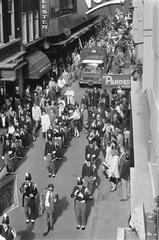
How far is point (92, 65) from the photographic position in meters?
Result: 38.8

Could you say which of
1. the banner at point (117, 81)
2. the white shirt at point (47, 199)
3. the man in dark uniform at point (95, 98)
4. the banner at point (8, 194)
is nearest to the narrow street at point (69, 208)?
the white shirt at point (47, 199)

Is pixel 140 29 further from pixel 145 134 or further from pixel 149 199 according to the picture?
pixel 149 199

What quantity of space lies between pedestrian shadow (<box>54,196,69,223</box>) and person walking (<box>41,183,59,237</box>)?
0.80 metres

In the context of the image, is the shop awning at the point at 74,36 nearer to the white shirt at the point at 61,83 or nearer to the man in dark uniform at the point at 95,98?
the white shirt at the point at 61,83

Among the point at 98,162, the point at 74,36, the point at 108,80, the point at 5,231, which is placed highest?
the point at 108,80

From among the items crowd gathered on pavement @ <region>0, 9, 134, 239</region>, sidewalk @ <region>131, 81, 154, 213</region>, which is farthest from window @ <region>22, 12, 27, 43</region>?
sidewalk @ <region>131, 81, 154, 213</region>

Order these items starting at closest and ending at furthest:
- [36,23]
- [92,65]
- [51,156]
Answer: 1. [51,156]
2. [36,23]
3. [92,65]

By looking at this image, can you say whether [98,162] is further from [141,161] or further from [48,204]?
[141,161]

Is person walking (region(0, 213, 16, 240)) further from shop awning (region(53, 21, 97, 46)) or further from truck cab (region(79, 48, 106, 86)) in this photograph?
shop awning (region(53, 21, 97, 46))

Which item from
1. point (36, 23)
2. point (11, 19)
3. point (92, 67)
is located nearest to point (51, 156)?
point (11, 19)

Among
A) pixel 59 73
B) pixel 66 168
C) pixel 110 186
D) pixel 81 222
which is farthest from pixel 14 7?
pixel 81 222

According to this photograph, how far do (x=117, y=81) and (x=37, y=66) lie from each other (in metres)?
13.2

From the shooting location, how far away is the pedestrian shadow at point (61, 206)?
55.4 feet

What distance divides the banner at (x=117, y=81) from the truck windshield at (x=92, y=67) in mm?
16649
